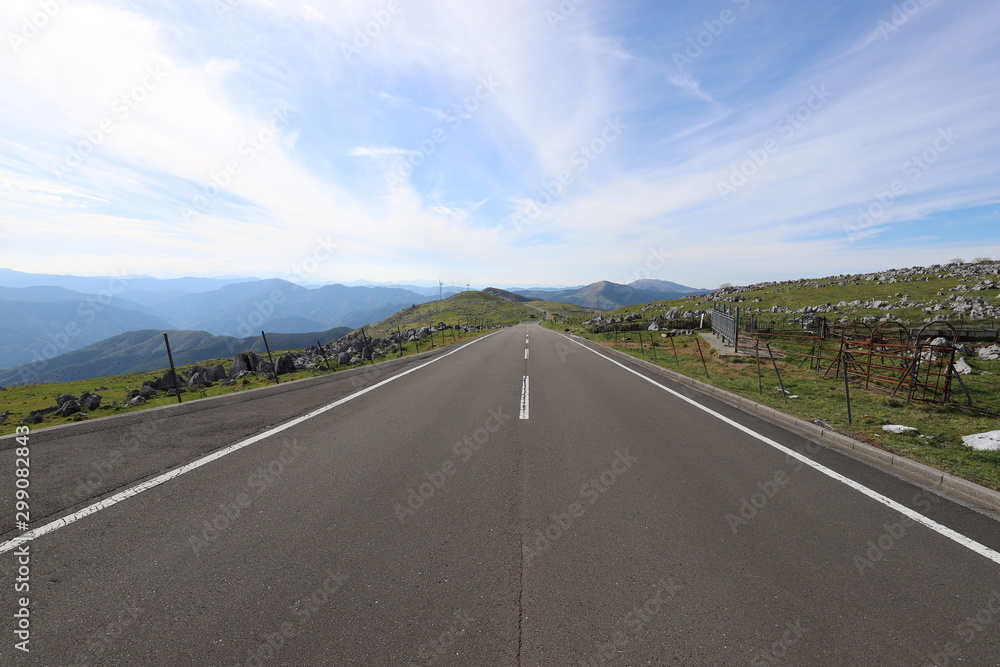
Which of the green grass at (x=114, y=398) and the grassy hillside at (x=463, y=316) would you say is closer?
the green grass at (x=114, y=398)

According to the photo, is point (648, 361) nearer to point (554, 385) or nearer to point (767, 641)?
point (554, 385)

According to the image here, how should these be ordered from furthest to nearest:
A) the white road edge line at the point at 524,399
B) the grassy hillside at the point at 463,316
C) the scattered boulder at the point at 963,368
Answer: the grassy hillside at the point at 463,316 → the scattered boulder at the point at 963,368 → the white road edge line at the point at 524,399

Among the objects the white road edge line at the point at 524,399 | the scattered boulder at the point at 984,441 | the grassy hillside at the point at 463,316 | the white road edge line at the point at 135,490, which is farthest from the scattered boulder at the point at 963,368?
the grassy hillside at the point at 463,316

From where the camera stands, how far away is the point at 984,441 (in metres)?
6.16

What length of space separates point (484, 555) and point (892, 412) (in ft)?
33.2

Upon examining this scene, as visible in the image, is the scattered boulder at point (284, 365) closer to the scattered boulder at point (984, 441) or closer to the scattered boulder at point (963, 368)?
the scattered boulder at point (984, 441)

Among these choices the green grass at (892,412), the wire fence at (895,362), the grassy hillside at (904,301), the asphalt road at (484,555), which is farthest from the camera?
the grassy hillside at (904,301)

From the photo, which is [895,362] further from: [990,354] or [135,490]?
[135,490]

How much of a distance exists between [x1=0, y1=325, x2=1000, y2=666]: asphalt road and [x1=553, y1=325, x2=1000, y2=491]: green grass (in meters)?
1.23

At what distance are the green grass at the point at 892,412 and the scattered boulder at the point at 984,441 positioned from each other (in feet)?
0.41

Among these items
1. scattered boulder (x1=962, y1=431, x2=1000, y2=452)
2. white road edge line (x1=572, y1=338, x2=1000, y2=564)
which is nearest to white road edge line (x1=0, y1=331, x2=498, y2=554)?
white road edge line (x1=572, y1=338, x2=1000, y2=564)

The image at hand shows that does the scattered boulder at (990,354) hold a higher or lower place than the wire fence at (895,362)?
lower

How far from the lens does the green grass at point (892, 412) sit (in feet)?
18.4

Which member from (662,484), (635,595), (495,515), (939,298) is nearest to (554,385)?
(662,484)
